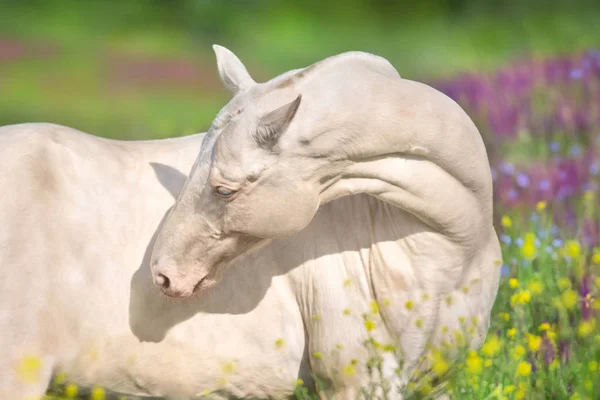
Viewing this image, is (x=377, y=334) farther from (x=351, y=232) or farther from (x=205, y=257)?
(x=205, y=257)

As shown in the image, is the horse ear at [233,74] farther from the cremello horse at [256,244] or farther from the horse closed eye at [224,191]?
the horse closed eye at [224,191]

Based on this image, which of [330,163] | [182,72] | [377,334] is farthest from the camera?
[182,72]

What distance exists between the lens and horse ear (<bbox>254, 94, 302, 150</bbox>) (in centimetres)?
294

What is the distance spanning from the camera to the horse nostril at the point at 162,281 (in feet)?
11.0

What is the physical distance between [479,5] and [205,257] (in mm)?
17391

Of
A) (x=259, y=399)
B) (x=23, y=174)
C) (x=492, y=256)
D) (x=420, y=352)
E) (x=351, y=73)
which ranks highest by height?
(x=351, y=73)

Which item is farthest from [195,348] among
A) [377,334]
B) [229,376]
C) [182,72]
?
[182,72]

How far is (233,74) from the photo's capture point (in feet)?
11.2

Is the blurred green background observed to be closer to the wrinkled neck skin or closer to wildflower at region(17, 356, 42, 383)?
wildflower at region(17, 356, 42, 383)

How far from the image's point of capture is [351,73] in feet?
10.5

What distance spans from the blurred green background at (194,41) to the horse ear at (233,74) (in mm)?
7651

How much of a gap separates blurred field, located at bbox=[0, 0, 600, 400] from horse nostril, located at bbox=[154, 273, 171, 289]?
39.6 inches

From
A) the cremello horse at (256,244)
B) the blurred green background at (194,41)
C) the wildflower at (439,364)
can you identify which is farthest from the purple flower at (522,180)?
the blurred green background at (194,41)

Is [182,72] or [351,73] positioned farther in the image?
[182,72]
